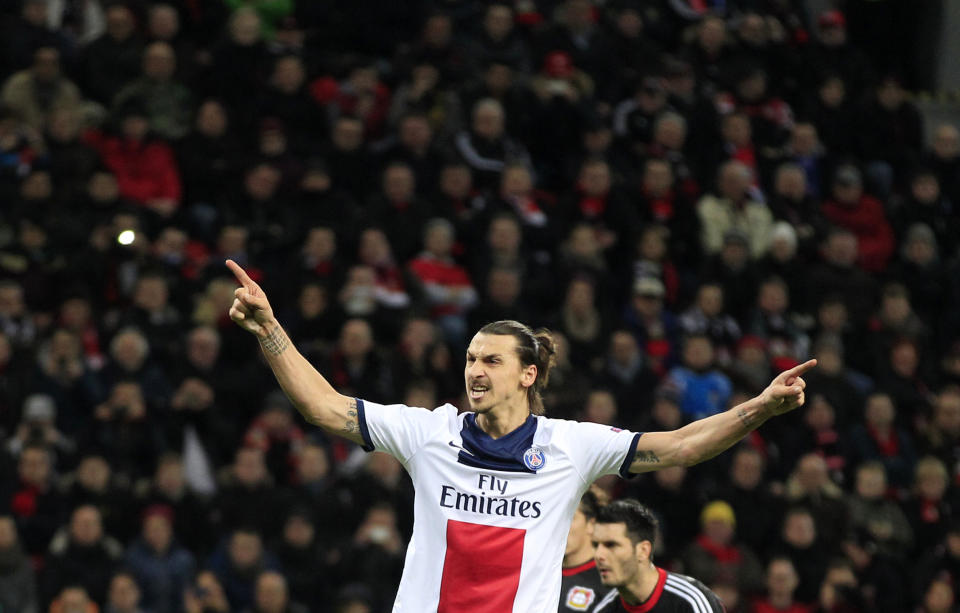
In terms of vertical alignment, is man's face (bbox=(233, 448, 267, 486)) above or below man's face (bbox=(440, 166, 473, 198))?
below

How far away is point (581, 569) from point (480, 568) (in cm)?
188

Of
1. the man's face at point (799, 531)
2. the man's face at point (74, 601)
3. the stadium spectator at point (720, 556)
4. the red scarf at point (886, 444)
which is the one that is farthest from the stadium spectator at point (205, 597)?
the red scarf at point (886, 444)

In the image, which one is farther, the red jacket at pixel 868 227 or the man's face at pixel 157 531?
the red jacket at pixel 868 227

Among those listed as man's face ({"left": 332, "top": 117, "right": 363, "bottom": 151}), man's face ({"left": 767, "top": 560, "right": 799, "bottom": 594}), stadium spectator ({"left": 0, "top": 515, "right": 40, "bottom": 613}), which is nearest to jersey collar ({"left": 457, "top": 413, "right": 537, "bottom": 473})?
stadium spectator ({"left": 0, "top": 515, "right": 40, "bottom": 613})

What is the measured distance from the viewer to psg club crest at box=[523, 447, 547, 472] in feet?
19.2

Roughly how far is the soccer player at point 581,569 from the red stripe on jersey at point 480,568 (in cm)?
162

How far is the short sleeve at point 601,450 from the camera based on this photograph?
5836 mm

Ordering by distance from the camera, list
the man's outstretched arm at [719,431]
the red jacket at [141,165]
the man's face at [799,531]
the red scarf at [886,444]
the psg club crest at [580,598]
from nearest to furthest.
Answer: the man's outstretched arm at [719,431] → the psg club crest at [580,598] → the man's face at [799,531] → the red jacket at [141,165] → the red scarf at [886,444]

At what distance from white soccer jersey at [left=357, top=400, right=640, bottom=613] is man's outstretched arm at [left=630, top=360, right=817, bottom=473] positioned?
0.08 m

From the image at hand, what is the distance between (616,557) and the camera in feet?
22.7

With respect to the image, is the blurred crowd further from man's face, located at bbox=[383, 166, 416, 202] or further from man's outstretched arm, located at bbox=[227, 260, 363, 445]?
man's outstretched arm, located at bbox=[227, 260, 363, 445]

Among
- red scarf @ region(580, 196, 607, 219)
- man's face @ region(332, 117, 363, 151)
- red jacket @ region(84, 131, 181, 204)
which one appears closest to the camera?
red jacket @ region(84, 131, 181, 204)

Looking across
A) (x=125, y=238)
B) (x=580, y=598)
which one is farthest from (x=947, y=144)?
(x=580, y=598)

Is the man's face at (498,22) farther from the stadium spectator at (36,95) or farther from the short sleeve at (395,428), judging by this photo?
the short sleeve at (395,428)
